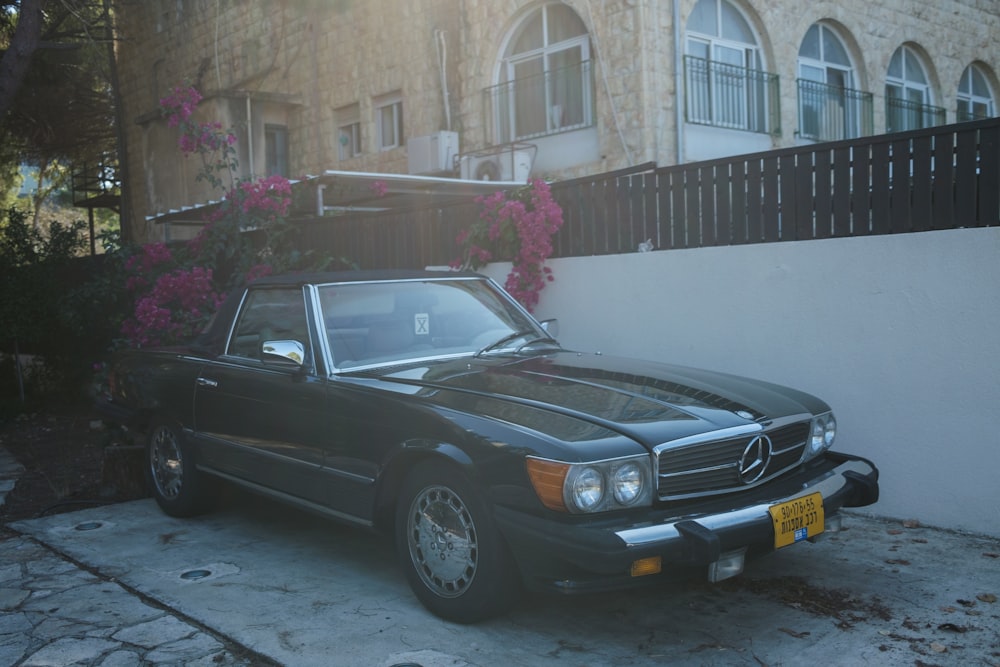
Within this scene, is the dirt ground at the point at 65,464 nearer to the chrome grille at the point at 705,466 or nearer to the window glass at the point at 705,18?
the chrome grille at the point at 705,466

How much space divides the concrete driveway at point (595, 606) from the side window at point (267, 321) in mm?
1180

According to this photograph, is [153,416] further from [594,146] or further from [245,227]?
[594,146]

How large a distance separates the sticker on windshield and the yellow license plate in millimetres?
2161

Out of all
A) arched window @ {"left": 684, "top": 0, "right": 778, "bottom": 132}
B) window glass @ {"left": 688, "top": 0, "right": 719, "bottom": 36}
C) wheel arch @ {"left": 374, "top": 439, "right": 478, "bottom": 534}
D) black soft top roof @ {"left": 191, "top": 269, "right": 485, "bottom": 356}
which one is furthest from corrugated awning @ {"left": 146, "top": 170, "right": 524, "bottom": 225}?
wheel arch @ {"left": 374, "top": 439, "right": 478, "bottom": 534}

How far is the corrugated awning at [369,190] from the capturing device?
8.74 meters

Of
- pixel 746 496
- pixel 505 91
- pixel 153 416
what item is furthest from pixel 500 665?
pixel 505 91

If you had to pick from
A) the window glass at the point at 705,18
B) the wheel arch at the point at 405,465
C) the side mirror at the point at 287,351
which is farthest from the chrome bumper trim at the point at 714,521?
the window glass at the point at 705,18

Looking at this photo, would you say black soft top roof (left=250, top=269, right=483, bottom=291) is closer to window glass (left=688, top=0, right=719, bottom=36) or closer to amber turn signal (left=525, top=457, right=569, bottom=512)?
amber turn signal (left=525, top=457, right=569, bottom=512)

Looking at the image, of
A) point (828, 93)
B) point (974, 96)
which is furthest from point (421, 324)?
point (974, 96)

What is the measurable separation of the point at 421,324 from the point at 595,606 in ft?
5.89

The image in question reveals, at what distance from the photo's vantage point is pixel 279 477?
502cm

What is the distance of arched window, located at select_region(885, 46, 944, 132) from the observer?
15812mm

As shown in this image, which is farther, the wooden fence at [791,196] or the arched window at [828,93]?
the arched window at [828,93]

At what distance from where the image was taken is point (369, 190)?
10023mm
